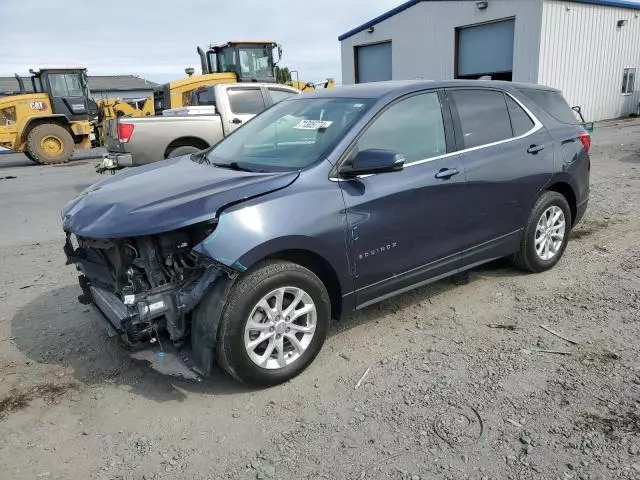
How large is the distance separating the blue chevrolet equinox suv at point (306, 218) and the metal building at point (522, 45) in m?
15.7

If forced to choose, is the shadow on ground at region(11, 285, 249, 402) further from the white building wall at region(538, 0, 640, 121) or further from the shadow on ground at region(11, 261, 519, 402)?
the white building wall at region(538, 0, 640, 121)

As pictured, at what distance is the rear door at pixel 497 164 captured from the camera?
4.16m

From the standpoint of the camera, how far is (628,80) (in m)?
22.7

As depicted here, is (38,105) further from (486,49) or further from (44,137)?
(486,49)

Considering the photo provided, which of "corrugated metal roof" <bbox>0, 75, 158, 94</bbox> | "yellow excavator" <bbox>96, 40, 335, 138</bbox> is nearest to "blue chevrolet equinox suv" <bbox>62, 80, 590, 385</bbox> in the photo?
"yellow excavator" <bbox>96, 40, 335, 138</bbox>

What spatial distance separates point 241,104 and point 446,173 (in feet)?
23.8

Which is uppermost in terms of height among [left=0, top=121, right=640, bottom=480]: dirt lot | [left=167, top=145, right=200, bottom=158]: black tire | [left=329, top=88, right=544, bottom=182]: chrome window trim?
[left=329, top=88, right=544, bottom=182]: chrome window trim

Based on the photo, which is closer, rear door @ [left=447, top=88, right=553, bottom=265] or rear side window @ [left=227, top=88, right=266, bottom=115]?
rear door @ [left=447, top=88, right=553, bottom=265]

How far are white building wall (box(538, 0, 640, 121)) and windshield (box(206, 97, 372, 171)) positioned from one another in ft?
54.9

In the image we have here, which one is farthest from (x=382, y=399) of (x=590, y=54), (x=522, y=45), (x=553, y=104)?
(x=590, y=54)

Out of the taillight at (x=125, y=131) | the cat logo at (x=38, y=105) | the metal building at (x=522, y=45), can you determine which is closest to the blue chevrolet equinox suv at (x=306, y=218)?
the taillight at (x=125, y=131)

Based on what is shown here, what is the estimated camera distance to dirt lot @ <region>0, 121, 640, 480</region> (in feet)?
8.57

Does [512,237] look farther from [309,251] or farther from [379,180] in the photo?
[309,251]

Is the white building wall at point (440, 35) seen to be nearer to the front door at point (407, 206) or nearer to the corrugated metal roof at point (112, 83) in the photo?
the front door at point (407, 206)
